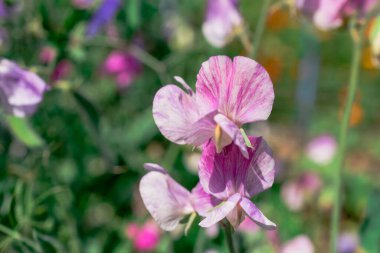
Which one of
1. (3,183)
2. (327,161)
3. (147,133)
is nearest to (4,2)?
(3,183)

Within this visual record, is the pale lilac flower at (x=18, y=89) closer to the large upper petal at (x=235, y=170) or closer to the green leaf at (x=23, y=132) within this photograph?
the green leaf at (x=23, y=132)

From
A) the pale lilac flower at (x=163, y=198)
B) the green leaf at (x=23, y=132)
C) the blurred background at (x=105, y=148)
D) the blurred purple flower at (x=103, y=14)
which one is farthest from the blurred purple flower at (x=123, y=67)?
the pale lilac flower at (x=163, y=198)

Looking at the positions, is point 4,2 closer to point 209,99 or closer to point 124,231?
point 124,231

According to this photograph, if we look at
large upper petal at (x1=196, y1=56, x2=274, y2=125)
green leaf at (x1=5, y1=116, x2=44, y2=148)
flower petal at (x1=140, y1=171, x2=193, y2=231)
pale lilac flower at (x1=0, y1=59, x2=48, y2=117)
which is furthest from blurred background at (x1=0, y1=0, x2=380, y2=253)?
large upper petal at (x1=196, y1=56, x2=274, y2=125)

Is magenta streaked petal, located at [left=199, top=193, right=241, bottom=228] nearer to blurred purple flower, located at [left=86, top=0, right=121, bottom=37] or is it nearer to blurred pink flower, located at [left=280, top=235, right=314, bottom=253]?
blurred pink flower, located at [left=280, top=235, right=314, bottom=253]

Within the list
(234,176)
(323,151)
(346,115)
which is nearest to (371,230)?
(346,115)

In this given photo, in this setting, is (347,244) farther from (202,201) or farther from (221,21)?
(202,201)
